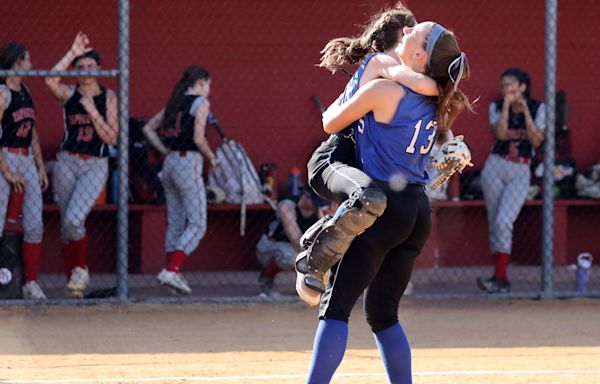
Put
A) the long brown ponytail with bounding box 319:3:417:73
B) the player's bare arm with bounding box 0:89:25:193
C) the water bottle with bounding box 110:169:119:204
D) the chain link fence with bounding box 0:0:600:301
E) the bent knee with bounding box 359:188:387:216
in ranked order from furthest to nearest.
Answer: the water bottle with bounding box 110:169:119:204
the chain link fence with bounding box 0:0:600:301
the player's bare arm with bounding box 0:89:25:193
the long brown ponytail with bounding box 319:3:417:73
the bent knee with bounding box 359:188:387:216

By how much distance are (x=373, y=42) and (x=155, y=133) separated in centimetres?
462

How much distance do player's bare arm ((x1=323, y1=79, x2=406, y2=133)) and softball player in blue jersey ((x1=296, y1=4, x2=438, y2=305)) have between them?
56 millimetres

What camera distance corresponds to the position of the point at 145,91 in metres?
10.4

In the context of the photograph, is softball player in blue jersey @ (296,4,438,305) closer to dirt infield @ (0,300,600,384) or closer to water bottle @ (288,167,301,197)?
dirt infield @ (0,300,600,384)

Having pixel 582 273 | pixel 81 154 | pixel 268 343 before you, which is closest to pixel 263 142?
pixel 81 154

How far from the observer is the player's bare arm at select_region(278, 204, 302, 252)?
9.05m

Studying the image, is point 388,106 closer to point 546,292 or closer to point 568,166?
point 546,292

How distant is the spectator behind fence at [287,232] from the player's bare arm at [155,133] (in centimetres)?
106

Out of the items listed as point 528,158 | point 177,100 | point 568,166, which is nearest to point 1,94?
point 177,100

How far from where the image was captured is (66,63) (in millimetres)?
8258

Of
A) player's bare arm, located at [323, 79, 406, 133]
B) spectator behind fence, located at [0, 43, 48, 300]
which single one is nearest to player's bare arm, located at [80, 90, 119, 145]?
spectator behind fence, located at [0, 43, 48, 300]

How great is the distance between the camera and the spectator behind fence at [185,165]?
891cm

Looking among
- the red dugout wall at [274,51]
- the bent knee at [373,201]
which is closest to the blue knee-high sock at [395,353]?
the bent knee at [373,201]

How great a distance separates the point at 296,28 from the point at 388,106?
20.5ft
